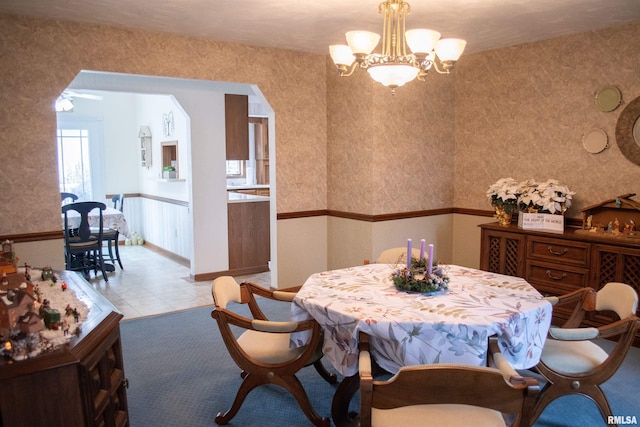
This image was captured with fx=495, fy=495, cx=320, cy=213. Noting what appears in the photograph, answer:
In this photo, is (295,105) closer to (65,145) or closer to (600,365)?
(600,365)

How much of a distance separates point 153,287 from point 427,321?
157 inches

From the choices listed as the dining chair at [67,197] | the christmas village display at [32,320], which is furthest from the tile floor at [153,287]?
the christmas village display at [32,320]

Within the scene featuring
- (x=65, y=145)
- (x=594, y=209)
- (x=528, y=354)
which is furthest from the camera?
(x=65, y=145)

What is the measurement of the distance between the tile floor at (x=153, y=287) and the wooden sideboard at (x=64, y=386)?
2.58 meters

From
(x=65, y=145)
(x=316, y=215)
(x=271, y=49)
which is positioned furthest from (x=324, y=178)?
(x=65, y=145)

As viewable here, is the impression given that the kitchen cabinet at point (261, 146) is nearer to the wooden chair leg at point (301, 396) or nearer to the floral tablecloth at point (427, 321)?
the floral tablecloth at point (427, 321)

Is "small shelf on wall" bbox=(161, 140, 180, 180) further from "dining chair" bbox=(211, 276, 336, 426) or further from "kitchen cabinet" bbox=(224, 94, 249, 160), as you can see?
"dining chair" bbox=(211, 276, 336, 426)

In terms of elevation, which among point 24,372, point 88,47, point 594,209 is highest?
point 88,47

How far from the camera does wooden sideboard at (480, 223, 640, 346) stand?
3484 mm

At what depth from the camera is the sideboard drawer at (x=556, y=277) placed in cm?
374

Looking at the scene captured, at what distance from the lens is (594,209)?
395 cm

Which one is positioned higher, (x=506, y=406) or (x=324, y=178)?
(x=324, y=178)

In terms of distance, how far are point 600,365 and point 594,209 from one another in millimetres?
1980

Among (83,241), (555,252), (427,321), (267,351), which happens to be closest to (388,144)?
(555,252)
